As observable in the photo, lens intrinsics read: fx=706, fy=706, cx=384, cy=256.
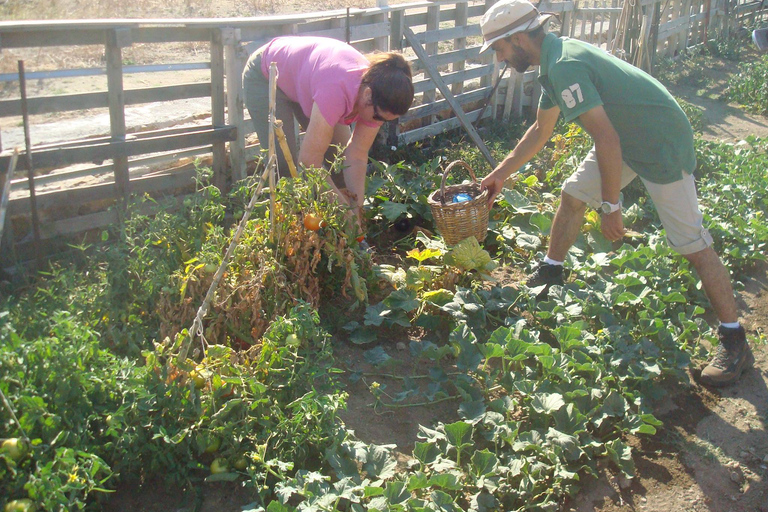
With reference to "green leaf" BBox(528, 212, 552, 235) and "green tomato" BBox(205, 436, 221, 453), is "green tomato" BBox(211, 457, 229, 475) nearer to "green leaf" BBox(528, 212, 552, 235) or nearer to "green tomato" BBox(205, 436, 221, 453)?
"green tomato" BBox(205, 436, 221, 453)

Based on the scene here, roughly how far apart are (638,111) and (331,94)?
59.9 inches

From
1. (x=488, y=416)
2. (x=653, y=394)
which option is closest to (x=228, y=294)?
(x=488, y=416)

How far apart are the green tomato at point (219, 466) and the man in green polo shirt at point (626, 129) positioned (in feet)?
6.90

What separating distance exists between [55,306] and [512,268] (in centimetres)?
280

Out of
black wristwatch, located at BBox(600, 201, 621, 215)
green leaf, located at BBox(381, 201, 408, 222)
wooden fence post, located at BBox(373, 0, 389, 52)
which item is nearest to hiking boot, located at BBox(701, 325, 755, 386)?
black wristwatch, located at BBox(600, 201, 621, 215)

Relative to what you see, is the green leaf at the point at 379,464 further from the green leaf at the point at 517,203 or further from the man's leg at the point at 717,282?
the green leaf at the point at 517,203

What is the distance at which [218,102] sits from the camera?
193 inches

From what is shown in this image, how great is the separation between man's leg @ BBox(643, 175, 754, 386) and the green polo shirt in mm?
91

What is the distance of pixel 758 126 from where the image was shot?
9.09 meters

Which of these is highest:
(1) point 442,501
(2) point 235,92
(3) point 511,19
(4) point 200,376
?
(3) point 511,19

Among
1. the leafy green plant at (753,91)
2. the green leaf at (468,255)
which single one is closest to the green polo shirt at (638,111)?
the green leaf at (468,255)

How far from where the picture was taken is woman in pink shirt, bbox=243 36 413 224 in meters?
3.55

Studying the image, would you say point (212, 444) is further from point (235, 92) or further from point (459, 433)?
point (235, 92)

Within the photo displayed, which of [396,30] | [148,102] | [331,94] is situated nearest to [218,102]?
[148,102]
